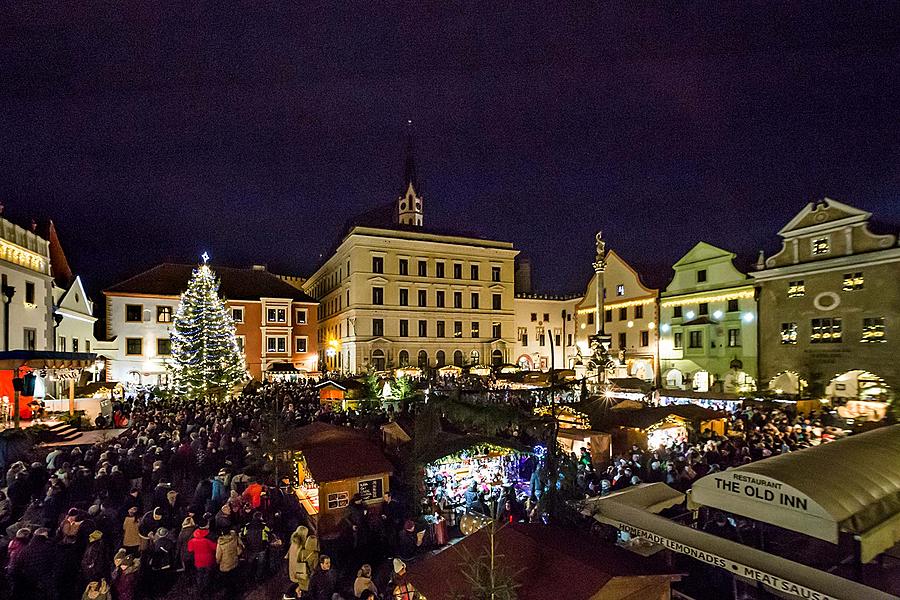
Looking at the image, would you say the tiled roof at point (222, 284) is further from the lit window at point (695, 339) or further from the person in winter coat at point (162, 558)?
the person in winter coat at point (162, 558)

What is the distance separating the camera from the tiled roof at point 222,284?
1592 inches

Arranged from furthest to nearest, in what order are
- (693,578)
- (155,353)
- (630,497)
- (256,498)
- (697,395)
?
(155,353)
(697,395)
(256,498)
(630,497)
(693,578)

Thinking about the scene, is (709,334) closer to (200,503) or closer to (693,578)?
(693,578)

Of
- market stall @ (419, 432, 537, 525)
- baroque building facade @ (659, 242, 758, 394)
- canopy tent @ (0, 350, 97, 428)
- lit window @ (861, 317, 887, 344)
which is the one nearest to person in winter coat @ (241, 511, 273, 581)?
market stall @ (419, 432, 537, 525)

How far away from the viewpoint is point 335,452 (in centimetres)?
1199

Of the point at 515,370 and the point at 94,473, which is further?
the point at 515,370

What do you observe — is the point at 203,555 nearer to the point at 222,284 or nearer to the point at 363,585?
the point at 363,585

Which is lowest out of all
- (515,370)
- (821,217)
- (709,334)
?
(515,370)

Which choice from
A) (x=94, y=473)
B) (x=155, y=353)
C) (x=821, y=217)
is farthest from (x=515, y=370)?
(x=94, y=473)

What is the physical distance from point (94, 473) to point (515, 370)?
A: 3102 cm

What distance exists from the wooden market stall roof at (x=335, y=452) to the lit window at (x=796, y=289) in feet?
93.8

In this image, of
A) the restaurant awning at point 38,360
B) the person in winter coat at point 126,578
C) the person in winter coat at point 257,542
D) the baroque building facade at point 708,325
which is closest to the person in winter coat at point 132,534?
the person in winter coat at point 257,542

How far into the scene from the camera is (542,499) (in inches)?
345

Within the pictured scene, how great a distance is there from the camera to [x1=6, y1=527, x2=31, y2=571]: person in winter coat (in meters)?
7.71
